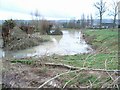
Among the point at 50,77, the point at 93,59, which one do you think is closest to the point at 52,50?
the point at 93,59

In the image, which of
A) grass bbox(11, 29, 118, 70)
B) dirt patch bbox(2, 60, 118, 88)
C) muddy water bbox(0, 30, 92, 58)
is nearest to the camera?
dirt patch bbox(2, 60, 118, 88)

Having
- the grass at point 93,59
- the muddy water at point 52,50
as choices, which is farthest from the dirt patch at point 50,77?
the muddy water at point 52,50

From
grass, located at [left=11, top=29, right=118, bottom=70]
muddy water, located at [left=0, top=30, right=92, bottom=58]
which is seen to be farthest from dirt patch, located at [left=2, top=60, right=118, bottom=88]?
muddy water, located at [left=0, top=30, right=92, bottom=58]

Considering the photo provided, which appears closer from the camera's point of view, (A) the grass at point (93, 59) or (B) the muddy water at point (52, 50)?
(A) the grass at point (93, 59)

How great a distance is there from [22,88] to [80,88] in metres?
1.07

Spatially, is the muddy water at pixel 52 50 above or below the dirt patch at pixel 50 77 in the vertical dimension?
below

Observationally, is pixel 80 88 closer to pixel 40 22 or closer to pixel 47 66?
pixel 47 66

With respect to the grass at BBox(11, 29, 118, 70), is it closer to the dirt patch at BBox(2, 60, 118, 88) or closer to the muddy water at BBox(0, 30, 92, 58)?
the dirt patch at BBox(2, 60, 118, 88)

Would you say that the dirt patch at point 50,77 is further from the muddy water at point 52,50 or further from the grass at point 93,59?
the muddy water at point 52,50

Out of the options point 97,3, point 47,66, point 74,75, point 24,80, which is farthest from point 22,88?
point 97,3

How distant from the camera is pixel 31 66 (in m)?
6.02

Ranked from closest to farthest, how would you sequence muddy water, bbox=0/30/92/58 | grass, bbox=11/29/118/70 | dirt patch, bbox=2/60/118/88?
dirt patch, bbox=2/60/118/88 → grass, bbox=11/29/118/70 → muddy water, bbox=0/30/92/58

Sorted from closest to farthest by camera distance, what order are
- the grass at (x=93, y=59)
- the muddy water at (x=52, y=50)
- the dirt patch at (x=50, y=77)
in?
1. the dirt patch at (x=50, y=77)
2. the grass at (x=93, y=59)
3. the muddy water at (x=52, y=50)

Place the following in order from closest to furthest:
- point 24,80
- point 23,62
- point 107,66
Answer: point 24,80, point 107,66, point 23,62
